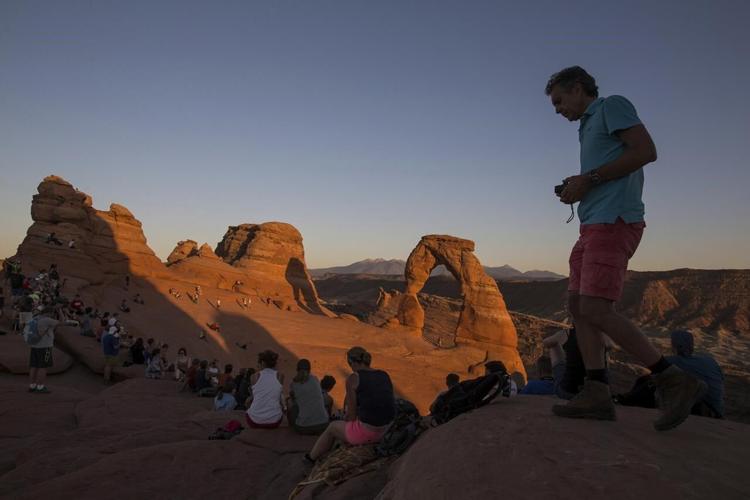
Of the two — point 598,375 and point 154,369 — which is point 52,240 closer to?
point 154,369

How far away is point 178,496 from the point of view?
400 centimetres

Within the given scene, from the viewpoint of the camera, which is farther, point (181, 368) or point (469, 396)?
point (181, 368)

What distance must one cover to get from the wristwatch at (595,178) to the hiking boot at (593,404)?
1169 millimetres

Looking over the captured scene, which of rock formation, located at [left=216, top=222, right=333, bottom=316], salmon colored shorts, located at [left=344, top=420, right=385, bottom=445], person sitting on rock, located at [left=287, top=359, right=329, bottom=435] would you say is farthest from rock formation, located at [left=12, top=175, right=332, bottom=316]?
salmon colored shorts, located at [left=344, top=420, right=385, bottom=445]

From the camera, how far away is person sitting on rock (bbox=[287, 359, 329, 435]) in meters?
5.80

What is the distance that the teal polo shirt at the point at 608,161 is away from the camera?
8.43ft

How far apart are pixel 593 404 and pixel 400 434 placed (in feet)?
5.16

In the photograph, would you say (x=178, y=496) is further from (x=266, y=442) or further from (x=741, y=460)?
(x=741, y=460)

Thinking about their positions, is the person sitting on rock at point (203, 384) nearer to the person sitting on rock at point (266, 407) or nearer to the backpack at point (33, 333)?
the backpack at point (33, 333)

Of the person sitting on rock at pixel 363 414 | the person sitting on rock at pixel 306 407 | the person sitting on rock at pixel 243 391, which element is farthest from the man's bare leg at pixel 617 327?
the person sitting on rock at pixel 243 391

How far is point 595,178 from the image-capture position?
262cm

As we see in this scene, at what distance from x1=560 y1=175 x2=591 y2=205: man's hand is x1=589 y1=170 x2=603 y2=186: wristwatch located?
2 cm

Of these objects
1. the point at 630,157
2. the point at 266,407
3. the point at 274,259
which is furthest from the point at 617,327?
the point at 274,259

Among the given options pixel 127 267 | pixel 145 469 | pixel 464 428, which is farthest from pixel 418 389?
pixel 127 267
